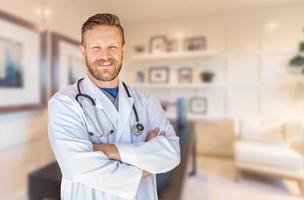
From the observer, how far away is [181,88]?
2.77 meters

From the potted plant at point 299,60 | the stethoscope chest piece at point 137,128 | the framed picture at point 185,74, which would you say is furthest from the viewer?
the framed picture at point 185,74

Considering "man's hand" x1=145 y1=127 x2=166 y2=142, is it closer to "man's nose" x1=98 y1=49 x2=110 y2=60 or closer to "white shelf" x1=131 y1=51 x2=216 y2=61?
"man's nose" x1=98 y1=49 x2=110 y2=60

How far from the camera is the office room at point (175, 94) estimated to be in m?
0.64

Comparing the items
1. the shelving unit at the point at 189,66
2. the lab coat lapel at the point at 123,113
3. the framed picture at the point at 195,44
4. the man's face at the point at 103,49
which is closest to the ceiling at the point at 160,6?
the man's face at the point at 103,49

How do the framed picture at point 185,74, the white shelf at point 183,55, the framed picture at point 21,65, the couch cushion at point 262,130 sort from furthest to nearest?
1. the framed picture at point 185,74
2. the white shelf at point 183,55
3. the couch cushion at point 262,130
4. the framed picture at point 21,65

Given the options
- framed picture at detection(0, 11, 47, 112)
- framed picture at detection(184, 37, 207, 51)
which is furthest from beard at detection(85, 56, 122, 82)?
framed picture at detection(184, 37, 207, 51)

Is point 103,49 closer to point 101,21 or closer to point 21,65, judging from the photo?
point 101,21

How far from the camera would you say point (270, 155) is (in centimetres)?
205

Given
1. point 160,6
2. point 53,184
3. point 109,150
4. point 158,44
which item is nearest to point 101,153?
point 109,150

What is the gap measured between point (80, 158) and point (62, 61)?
0.83 meters

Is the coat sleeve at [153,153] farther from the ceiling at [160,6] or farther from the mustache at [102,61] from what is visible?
the ceiling at [160,6]

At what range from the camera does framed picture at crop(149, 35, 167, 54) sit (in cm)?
248

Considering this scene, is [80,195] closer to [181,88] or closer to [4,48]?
[4,48]

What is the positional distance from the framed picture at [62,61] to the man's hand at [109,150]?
1.62 ft
